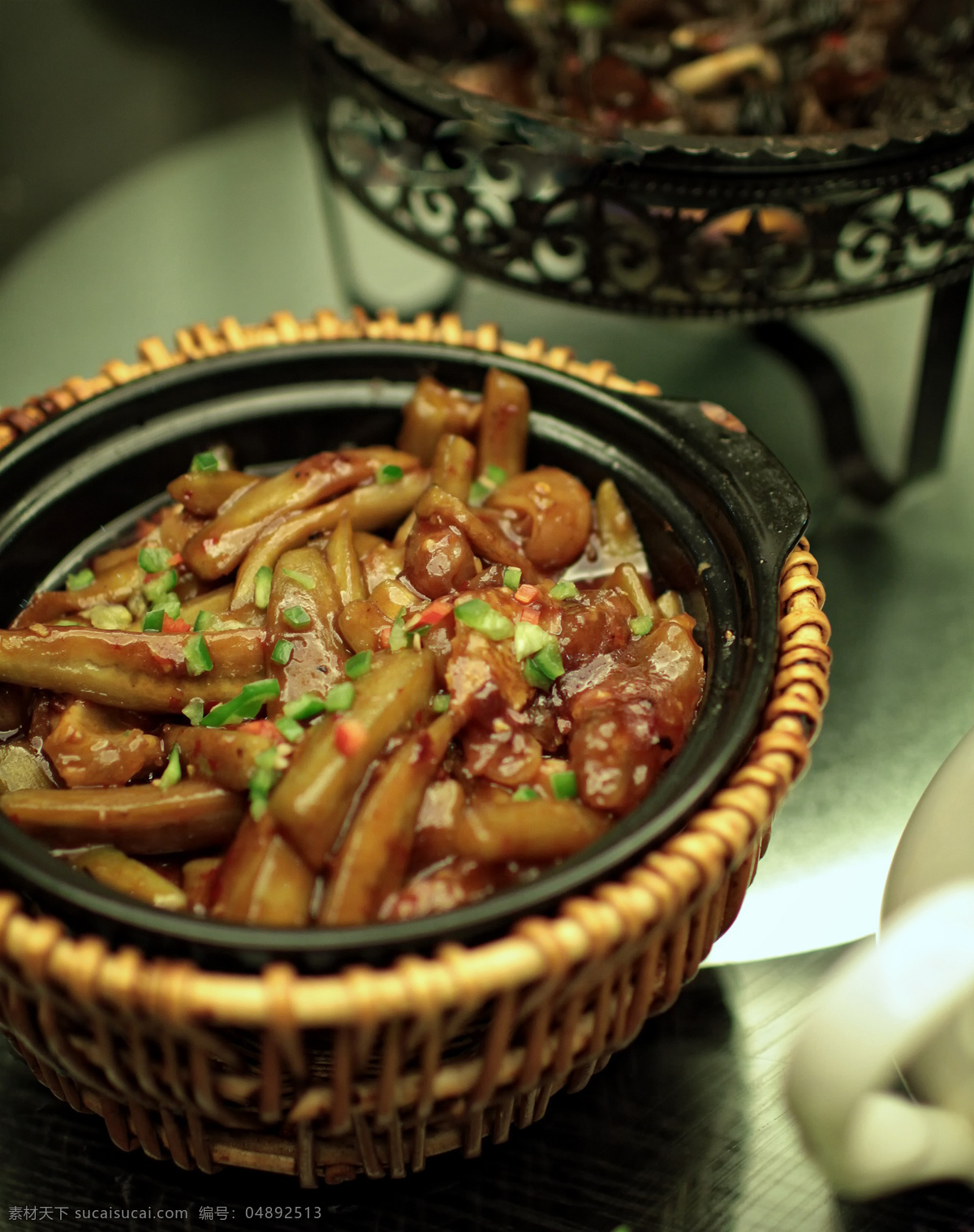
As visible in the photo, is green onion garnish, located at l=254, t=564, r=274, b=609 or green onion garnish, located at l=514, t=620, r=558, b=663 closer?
green onion garnish, located at l=514, t=620, r=558, b=663

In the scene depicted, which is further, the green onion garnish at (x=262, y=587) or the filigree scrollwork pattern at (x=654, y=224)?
the filigree scrollwork pattern at (x=654, y=224)

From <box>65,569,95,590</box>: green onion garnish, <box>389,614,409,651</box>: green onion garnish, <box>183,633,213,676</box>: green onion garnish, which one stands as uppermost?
<box>65,569,95,590</box>: green onion garnish

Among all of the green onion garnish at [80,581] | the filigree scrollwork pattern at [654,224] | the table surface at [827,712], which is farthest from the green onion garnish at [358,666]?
the filigree scrollwork pattern at [654,224]

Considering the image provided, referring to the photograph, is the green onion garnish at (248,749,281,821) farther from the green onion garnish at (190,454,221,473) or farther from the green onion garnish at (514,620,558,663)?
the green onion garnish at (190,454,221,473)

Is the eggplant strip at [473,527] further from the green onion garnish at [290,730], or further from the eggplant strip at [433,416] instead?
the green onion garnish at [290,730]

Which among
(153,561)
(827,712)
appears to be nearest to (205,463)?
(153,561)

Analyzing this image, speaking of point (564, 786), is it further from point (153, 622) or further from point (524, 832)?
point (153, 622)

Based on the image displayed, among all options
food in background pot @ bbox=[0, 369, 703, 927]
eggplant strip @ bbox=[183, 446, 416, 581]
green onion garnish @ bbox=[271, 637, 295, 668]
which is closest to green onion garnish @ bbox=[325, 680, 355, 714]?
food in background pot @ bbox=[0, 369, 703, 927]
